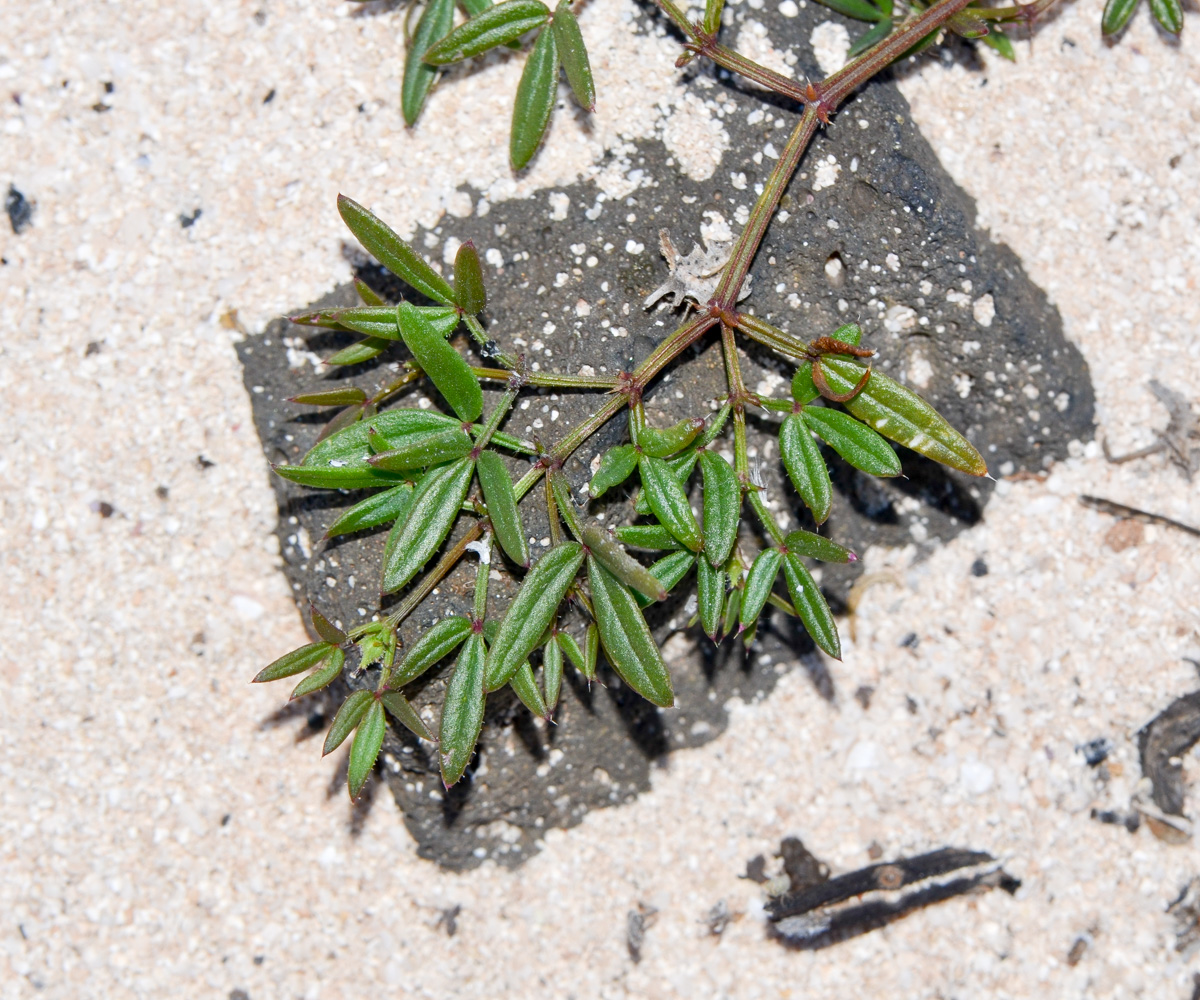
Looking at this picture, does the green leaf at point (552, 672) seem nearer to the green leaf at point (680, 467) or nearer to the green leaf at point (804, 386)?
the green leaf at point (680, 467)

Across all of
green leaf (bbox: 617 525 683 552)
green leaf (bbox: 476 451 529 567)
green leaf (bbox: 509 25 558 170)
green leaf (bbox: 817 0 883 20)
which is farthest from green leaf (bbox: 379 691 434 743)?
green leaf (bbox: 817 0 883 20)

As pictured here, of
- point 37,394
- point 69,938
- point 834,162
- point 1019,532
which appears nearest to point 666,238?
point 834,162

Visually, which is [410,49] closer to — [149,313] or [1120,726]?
[149,313]

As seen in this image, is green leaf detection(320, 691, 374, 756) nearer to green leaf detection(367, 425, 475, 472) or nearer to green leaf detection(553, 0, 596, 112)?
green leaf detection(367, 425, 475, 472)

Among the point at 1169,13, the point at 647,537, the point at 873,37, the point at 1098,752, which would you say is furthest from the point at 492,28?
the point at 1098,752

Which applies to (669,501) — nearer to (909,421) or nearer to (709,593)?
(709,593)
